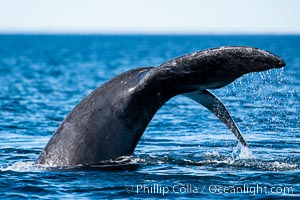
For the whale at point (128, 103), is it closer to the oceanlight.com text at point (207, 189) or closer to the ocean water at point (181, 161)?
the ocean water at point (181, 161)

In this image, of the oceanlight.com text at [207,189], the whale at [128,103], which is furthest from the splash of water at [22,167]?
the oceanlight.com text at [207,189]

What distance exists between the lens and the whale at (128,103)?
8.32 meters

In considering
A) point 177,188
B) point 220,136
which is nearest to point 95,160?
point 177,188

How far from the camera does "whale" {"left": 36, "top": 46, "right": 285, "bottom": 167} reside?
8.32m

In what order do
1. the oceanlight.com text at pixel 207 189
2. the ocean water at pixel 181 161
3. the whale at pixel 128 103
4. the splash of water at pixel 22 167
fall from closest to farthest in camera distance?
the whale at pixel 128 103, the oceanlight.com text at pixel 207 189, the ocean water at pixel 181 161, the splash of water at pixel 22 167

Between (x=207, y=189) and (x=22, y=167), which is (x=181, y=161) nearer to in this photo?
(x=207, y=189)

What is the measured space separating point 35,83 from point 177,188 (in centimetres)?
2437

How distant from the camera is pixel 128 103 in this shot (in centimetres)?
870

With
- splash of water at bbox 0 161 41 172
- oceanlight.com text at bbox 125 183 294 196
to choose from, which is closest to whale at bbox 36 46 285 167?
oceanlight.com text at bbox 125 183 294 196

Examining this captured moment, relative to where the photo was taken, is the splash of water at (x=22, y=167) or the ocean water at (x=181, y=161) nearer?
the ocean water at (x=181, y=161)

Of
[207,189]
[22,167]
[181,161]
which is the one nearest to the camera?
[207,189]

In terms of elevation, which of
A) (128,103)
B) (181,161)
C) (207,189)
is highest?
(128,103)

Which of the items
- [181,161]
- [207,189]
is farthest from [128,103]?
[181,161]

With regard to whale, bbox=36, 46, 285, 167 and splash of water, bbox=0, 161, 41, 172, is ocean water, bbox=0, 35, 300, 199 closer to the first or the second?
splash of water, bbox=0, 161, 41, 172
